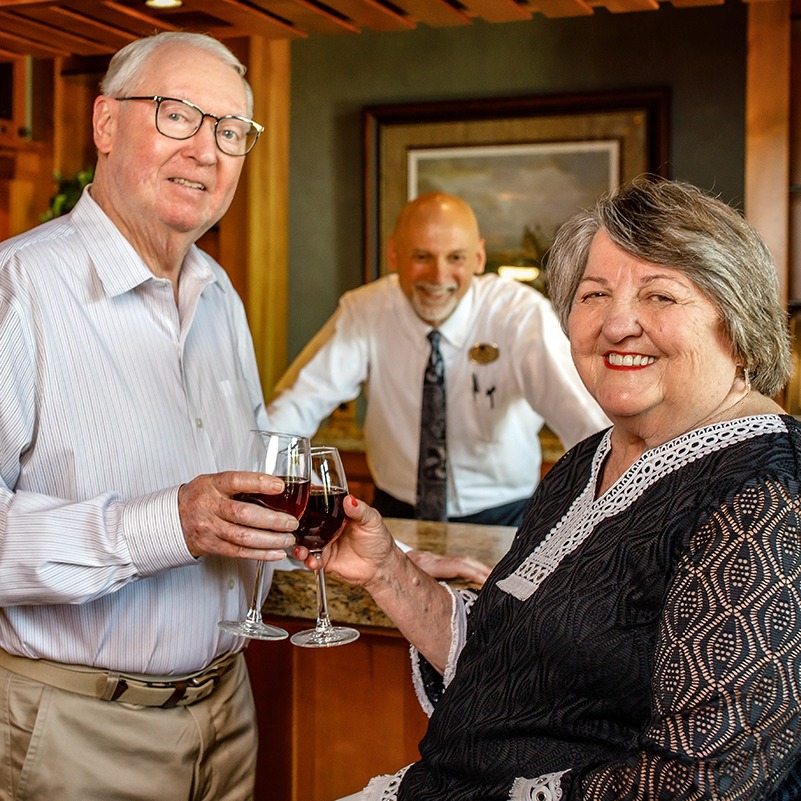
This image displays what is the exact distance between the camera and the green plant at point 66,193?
5.34 metres

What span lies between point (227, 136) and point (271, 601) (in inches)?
36.5

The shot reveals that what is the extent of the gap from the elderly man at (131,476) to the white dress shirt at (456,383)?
185 centimetres

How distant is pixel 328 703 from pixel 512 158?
138 inches

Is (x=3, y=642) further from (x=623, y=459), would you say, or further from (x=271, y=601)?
(x=623, y=459)

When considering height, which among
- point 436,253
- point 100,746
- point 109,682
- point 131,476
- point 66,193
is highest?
point 66,193

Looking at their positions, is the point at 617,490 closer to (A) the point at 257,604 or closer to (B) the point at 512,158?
(A) the point at 257,604

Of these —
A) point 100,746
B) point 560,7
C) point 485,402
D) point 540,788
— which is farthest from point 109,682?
point 485,402

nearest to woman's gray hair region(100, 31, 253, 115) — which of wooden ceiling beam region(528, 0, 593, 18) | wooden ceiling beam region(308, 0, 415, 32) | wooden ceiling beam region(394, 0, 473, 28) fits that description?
wooden ceiling beam region(308, 0, 415, 32)

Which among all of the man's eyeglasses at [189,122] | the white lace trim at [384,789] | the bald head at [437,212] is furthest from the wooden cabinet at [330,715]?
the bald head at [437,212]

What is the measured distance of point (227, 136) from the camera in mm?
2031

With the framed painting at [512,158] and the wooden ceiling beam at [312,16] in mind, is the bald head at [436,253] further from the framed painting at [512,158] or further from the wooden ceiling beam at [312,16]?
the wooden ceiling beam at [312,16]

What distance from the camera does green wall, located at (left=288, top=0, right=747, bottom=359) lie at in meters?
4.96

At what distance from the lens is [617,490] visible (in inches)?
58.3

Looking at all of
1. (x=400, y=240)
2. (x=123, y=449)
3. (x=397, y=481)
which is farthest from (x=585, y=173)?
(x=123, y=449)
